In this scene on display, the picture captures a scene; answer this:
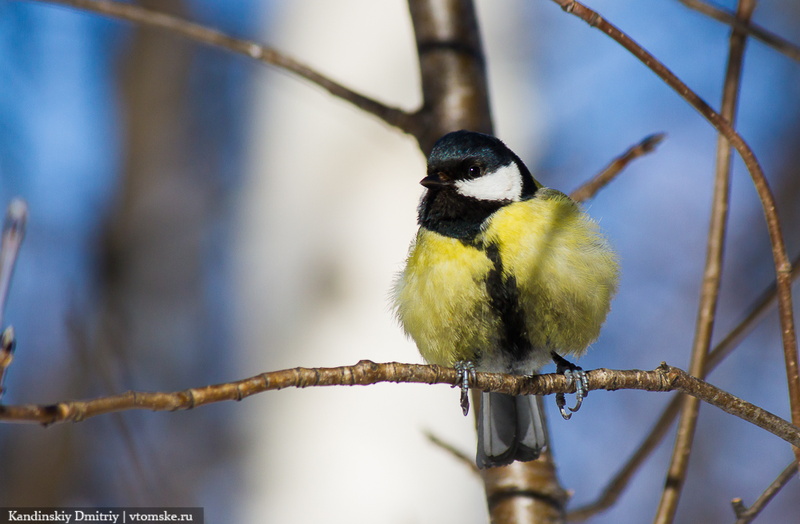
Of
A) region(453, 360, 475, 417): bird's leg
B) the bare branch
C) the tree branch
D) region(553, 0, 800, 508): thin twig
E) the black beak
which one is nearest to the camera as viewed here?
the tree branch

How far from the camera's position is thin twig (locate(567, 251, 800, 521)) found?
66.9 inches

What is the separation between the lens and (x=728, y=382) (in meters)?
5.48

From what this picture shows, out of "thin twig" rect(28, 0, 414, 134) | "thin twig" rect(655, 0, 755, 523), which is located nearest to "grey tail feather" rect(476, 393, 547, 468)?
"thin twig" rect(655, 0, 755, 523)

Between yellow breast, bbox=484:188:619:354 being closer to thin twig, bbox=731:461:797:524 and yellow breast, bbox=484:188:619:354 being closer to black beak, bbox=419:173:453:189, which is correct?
black beak, bbox=419:173:453:189

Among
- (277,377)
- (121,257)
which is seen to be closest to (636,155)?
(277,377)

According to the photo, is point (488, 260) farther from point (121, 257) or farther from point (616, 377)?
point (121, 257)

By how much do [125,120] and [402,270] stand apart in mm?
3516

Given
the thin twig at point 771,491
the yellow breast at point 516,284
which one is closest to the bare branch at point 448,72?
the yellow breast at point 516,284

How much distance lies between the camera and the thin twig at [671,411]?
1.70 metres

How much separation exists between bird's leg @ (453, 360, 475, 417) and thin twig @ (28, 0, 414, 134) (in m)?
0.80

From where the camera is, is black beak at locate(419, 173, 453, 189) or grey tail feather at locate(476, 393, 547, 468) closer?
grey tail feather at locate(476, 393, 547, 468)

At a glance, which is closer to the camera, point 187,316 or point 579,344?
point 579,344

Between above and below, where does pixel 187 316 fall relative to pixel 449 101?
above

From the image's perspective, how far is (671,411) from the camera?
5.97 ft
